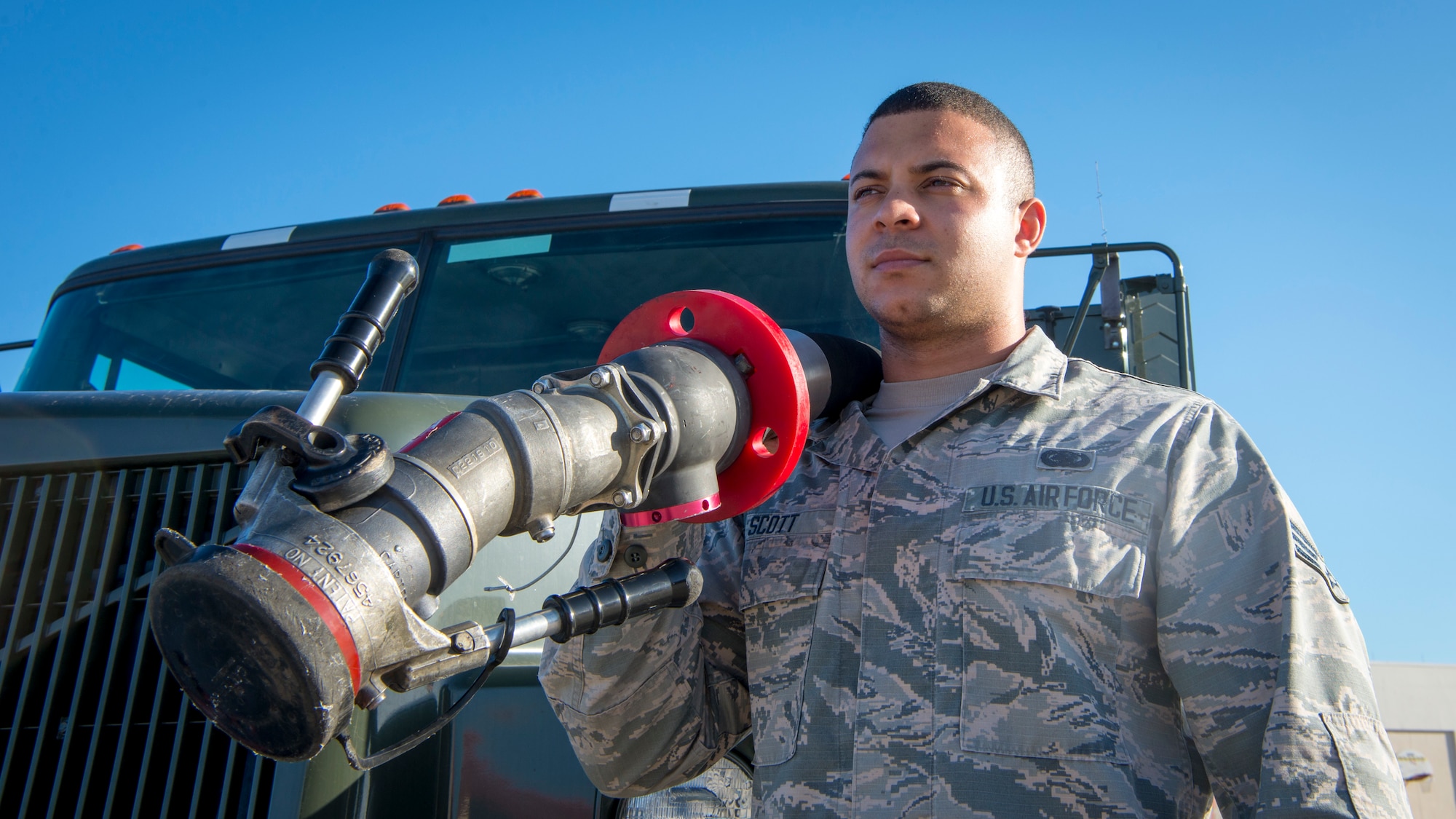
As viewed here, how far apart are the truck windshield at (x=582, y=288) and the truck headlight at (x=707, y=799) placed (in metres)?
1.24

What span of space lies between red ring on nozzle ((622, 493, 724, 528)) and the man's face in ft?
2.22

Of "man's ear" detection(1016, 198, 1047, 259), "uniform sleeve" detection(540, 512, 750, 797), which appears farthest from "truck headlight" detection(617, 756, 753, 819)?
"man's ear" detection(1016, 198, 1047, 259)

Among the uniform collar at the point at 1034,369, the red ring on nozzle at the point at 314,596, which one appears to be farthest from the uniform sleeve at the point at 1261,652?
the red ring on nozzle at the point at 314,596

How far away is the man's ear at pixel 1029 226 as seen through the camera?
2330 mm

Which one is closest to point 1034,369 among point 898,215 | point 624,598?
point 898,215

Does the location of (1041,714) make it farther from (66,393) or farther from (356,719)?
(66,393)

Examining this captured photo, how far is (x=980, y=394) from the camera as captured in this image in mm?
2074

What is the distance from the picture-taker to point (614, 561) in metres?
1.70

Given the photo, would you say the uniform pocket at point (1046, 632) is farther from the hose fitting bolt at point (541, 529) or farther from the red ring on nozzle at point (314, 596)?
the red ring on nozzle at point (314, 596)

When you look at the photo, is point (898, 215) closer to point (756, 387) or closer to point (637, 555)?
point (756, 387)

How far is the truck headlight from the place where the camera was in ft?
7.09

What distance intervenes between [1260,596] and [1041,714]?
37cm

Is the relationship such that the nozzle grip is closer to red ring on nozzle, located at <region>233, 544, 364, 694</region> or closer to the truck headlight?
red ring on nozzle, located at <region>233, 544, 364, 694</region>

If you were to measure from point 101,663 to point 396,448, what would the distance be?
69 centimetres
